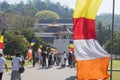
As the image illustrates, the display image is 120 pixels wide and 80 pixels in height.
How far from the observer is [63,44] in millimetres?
123938

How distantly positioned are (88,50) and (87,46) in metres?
0.14

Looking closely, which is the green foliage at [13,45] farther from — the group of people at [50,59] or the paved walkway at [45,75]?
the paved walkway at [45,75]

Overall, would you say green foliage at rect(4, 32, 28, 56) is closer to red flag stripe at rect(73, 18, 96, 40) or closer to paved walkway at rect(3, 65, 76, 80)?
paved walkway at rect(3, 65, 76, 80)

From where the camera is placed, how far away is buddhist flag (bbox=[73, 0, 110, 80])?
1109 cm

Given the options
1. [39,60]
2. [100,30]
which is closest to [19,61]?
[39,60]

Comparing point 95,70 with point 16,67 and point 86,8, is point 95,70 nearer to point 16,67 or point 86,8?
point 86,8

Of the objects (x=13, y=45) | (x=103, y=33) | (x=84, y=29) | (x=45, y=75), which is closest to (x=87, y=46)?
(x=84, y=29)

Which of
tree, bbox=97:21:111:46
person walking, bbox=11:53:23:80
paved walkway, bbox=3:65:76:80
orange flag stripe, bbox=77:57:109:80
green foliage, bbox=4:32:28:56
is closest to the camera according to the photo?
orange flag stripe, bbox=77:57:109:80

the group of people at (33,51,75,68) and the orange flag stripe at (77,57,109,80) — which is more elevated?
the orange flag stripe at (77,57,109,80)

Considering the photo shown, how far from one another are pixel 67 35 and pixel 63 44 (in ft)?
19.9

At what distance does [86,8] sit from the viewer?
11172 mm

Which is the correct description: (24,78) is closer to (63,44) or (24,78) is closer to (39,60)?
(39,60)

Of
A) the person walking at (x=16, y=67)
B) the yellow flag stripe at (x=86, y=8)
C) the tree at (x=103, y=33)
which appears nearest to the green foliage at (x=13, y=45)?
the person walking at (x=16, y=67)

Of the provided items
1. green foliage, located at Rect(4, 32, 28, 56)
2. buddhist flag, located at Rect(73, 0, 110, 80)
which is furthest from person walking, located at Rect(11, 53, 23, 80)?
green foliage, located at Rect(4, 32, 28, 56)
